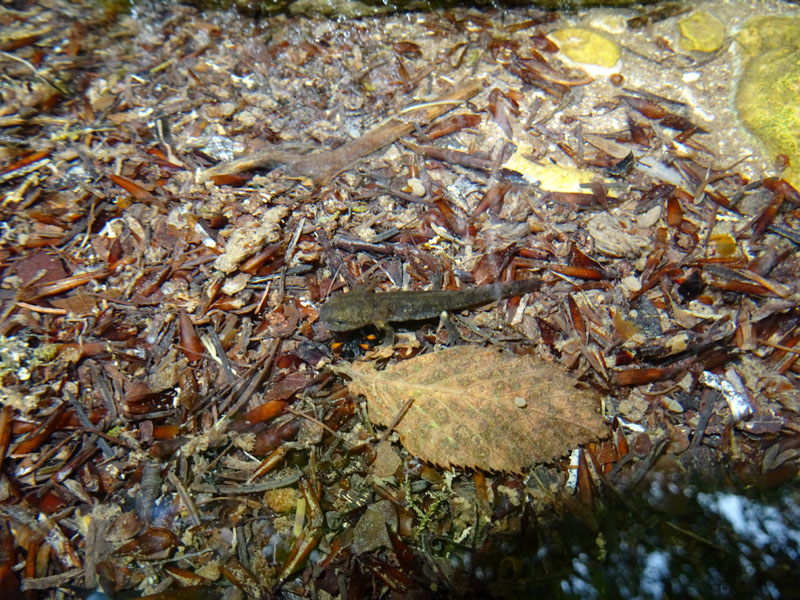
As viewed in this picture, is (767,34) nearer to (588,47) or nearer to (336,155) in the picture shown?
(588,47)

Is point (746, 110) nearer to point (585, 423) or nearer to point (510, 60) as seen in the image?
point (510, 60)

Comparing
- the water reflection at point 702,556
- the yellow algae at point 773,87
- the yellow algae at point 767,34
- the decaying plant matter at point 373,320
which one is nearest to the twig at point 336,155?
the decaying plant matter at point 373,320

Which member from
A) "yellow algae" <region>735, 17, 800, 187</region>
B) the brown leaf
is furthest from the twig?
"yellow algae" <region>735, 17, 800, 187</region>

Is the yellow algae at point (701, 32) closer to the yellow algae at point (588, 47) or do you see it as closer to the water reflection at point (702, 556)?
the yellow algae at point (588, 47)

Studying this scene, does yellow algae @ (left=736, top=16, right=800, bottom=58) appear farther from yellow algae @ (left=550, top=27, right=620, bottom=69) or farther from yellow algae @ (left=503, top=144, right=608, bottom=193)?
yellow algae @ (left=503, top=144, right=608, bottom=193)

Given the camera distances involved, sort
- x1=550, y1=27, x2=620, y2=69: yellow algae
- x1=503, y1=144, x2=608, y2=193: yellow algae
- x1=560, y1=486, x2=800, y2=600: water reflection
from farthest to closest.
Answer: x1=550, y1=27, x2=620, y2=69: yellow algae → x1=503, y1=144, x2=608, y2=193: yellow algae → x1=560, y1=486, x2=800, y2=600: water reflection

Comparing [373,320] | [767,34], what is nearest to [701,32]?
[767,34]

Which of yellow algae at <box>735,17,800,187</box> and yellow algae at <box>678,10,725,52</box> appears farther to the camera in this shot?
yellow algae at <box>678,10,725,52</box>

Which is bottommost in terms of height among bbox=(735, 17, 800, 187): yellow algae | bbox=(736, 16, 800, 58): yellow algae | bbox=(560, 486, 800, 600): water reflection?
bbox=(560, 486, 800, 600): water reflection
